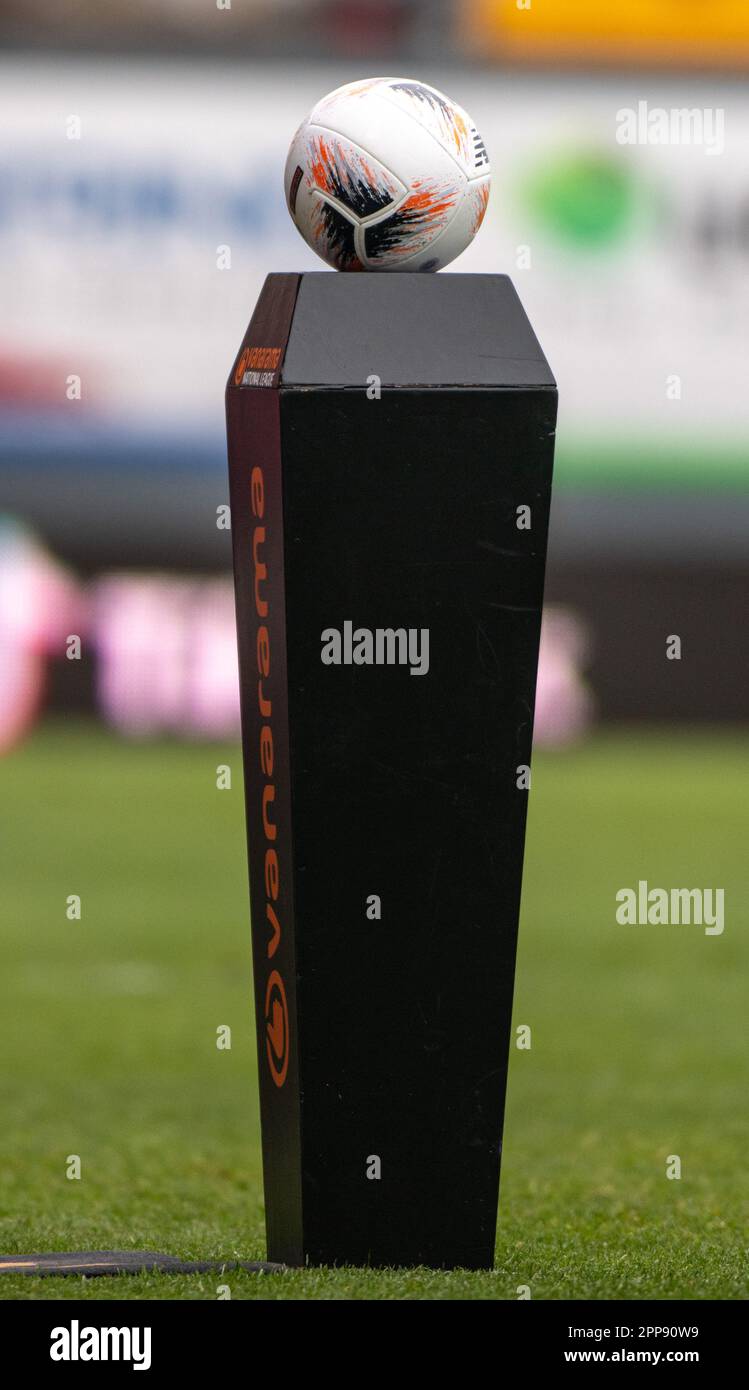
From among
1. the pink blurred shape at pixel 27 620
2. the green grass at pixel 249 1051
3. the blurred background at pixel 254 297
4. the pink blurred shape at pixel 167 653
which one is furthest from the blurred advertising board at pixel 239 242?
the green grass at pixel 249 1051

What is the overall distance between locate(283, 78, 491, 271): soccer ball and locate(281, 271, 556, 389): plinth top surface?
13 cm

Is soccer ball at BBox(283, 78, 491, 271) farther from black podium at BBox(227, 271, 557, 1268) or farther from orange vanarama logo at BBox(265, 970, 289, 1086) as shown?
orange vanarama logo at BBox(265, 970, 289, 1086)

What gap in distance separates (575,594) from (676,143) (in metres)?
3.99

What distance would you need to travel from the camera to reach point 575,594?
17.5 m

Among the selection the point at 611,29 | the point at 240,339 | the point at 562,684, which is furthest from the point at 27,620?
the point at 611,29

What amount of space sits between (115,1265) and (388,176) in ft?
7.11

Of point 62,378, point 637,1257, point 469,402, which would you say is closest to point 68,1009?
point 637,1257

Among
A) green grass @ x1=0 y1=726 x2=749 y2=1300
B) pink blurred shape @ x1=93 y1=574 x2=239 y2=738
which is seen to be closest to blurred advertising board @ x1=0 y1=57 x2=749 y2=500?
pink blurred shape @ x1=93 y1=574 x2=239 y2=738

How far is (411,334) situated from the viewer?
13.7 feet

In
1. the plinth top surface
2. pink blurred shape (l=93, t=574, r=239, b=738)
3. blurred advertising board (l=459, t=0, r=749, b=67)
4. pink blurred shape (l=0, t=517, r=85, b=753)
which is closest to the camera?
the plinth top surface

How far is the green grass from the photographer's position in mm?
4773

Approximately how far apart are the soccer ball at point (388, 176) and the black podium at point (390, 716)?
133 mm

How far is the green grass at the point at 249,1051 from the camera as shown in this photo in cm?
477

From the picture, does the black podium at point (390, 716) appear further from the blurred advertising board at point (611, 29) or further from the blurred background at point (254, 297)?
the blurred advertising board at point (611, 29)
